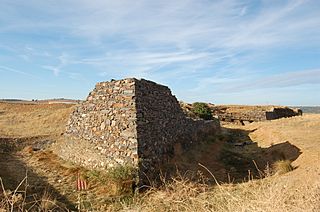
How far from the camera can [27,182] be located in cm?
930

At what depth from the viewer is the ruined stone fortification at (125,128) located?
991 cm

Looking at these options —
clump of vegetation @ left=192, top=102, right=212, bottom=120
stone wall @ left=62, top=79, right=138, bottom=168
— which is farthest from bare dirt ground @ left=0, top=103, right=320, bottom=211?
clump of vegetation @ left=192, top=102, right=212, bottom=120

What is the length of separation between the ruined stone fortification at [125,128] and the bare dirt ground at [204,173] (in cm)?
77

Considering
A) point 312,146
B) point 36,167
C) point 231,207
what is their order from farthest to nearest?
point 312,146, point 36,167, point 231,207

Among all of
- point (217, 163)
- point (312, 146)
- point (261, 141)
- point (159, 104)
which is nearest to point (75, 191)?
point (159, 104)

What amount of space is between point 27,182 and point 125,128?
3431 millimetres

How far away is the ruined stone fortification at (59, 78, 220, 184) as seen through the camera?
9.91 meters

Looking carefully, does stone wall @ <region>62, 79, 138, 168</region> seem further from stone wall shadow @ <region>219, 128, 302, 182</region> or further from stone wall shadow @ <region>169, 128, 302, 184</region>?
stone wall shadow @ <region>219, 128, 302, 182</region>

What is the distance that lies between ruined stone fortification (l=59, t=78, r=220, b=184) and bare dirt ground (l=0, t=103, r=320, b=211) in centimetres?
77

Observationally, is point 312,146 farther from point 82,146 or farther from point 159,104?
point 82,146

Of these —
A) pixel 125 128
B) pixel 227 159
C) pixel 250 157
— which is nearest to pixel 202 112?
pixel 250 157

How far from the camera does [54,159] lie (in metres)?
12.3

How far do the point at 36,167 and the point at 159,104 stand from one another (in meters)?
5.12

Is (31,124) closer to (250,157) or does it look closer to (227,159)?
(227,159)
